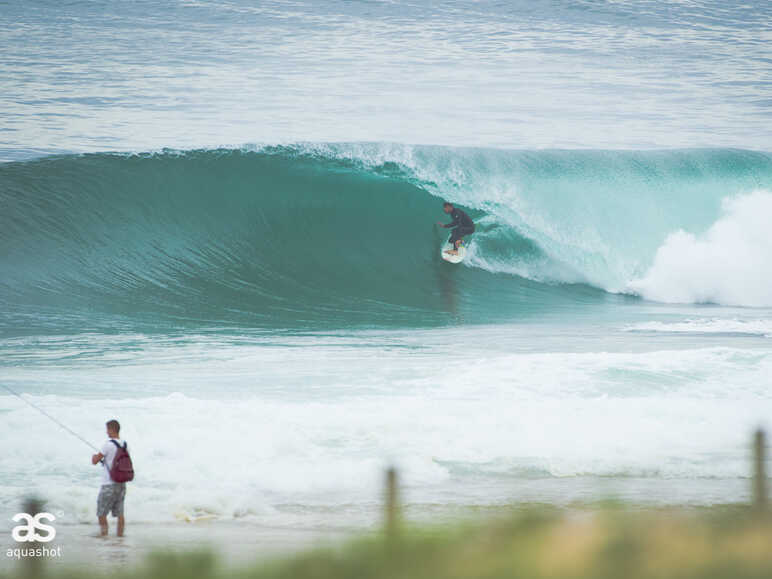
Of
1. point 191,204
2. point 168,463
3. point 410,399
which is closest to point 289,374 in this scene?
point 410,399

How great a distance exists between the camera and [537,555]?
8.12ft

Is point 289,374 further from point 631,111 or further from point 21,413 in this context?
point 631,111

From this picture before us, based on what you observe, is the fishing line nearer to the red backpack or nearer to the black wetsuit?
the red backpack

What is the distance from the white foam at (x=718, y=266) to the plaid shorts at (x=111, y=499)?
13.2 metres

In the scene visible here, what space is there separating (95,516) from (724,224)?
16.6 metres

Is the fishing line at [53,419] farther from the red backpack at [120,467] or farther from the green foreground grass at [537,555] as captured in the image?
the green foreground grass at [537,555]

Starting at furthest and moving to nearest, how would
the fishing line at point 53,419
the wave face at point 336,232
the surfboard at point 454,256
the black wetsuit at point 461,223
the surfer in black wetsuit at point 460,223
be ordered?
the surfboard at point 454,256, the black wetsuit at point 461,223, the surfer in black wetsuit at point 460,223, the wave face at point 336,232, the fishing line at point 53,419

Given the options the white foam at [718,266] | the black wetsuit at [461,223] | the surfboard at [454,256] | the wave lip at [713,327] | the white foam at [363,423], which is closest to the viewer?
the white foam at [363,423]

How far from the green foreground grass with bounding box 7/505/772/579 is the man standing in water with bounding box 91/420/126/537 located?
232 cm

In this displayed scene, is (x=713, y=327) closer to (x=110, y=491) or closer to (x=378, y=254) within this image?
(x=378, y=254)

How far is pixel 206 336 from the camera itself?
450 inches

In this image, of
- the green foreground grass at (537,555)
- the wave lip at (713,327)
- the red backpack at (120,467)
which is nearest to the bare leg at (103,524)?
the red backpack at (120,467)

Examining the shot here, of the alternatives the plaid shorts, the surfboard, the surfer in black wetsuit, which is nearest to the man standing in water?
the plaid shorts

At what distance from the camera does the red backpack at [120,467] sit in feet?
16.9
